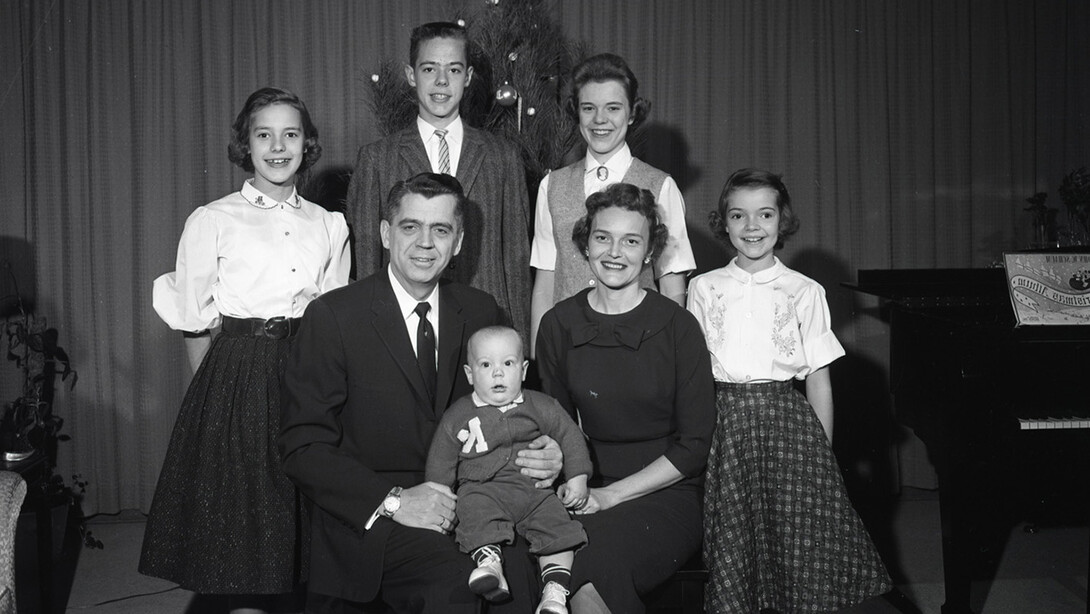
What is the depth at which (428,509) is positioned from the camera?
7.17 feet

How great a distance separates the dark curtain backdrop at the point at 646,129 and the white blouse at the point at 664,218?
1.46 meters

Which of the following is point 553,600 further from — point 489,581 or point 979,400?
point 979,400

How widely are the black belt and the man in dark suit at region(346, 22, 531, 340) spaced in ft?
1.28

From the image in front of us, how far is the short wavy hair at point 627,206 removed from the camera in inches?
101

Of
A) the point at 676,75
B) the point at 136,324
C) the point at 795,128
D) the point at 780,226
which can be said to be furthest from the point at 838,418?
the point at 136,324

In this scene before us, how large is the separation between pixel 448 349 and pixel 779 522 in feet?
3.45

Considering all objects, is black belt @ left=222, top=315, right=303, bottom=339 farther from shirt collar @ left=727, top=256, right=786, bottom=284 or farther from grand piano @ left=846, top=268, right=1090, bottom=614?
grand piano @ left=846, top=268, right=1090, bottom=614

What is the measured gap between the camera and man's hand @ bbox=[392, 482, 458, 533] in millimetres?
2182

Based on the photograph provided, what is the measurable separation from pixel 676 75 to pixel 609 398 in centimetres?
275

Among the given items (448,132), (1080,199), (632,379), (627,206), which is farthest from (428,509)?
(1080,199)

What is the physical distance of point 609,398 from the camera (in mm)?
2490

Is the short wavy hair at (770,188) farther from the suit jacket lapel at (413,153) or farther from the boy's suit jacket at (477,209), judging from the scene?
the suit jacket lapel at (413,153)

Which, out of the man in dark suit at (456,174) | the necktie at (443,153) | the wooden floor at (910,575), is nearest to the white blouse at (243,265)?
the man in dark suit at (456,174)

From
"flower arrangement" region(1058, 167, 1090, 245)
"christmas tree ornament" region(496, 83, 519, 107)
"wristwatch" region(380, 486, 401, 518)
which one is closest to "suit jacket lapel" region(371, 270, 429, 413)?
"wristwatch" region(380, 486, 401, 518)
